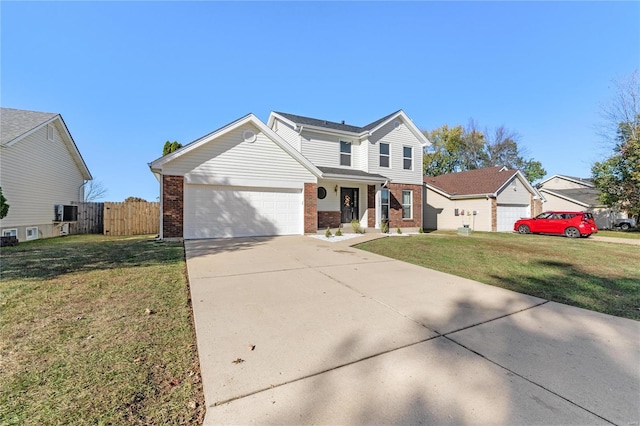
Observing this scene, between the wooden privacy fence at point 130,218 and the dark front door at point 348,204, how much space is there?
1044cm

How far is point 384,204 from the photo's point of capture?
1614cm

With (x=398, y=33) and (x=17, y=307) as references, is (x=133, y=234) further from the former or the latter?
(x=398, y=33)

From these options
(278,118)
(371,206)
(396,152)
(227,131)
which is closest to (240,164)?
(227,131)

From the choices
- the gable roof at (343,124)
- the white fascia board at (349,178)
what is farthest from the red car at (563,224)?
the white fascia board at (349,178)

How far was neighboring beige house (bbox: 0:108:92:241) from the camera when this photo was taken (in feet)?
36.4

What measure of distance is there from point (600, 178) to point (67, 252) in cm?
3221

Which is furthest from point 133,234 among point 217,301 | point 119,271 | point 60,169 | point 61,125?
point 217,301

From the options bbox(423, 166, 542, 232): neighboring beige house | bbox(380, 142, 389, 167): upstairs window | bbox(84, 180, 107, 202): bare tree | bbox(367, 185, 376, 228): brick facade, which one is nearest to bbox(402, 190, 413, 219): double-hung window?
bbox(380, 142, 389, 167): upstairs window

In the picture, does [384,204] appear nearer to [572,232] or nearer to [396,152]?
[396,152]

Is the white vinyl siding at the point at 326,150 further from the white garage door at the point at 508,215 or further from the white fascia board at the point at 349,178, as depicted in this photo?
the white garage door at the point at 508,215

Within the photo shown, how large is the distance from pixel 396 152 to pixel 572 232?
1095cm

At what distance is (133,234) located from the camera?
1480cm

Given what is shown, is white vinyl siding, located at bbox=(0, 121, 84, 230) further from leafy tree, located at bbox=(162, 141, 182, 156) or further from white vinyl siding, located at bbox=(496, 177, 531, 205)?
white vinyl siding, located at bbox=(496, 177, 531, 205)

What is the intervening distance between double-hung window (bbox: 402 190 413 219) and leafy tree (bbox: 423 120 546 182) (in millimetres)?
22252
